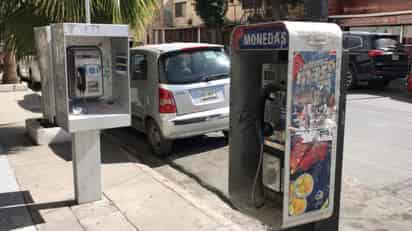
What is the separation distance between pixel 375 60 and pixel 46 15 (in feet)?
32.7

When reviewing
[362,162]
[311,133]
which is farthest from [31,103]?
[311,133]

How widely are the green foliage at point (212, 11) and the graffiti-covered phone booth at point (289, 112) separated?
25755 mm

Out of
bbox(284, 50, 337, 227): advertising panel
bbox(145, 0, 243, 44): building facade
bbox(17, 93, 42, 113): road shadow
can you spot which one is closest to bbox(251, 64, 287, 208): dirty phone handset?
bbox(284, 50, 337, 227): advertising panel

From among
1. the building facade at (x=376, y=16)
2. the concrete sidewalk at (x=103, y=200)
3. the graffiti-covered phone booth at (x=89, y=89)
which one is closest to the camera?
the concrete sidewalk at (x=103, y=200)

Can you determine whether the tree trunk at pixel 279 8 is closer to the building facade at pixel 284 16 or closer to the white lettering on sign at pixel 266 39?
the building facade at pixel 284 16

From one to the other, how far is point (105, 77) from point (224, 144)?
2.84 m

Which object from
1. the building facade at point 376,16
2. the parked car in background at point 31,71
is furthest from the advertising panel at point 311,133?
the building facade at point 376,16

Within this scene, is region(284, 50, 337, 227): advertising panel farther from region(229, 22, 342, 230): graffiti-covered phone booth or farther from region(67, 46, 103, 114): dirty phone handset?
region(67, 46, 103, 114): dirty phone handset

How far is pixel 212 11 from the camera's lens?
28.5 m

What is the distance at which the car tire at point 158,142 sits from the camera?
6320 mm

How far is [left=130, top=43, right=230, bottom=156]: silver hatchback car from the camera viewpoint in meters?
6.06

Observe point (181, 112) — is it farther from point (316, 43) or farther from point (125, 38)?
point (316, 43)

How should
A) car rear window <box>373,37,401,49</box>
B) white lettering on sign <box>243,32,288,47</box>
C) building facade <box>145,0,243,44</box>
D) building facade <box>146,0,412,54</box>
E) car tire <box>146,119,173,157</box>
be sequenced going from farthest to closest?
building facade <box>145,0,243,44</box> → building facade <box>146,0,412,54</box> → car rear window <box>373,37,401,49</box> → car tire <box>146,119,173,157</box> → white lettering on sign <box>243,32,288,47</box>

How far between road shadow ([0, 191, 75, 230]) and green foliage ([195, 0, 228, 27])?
24936 millimetres
